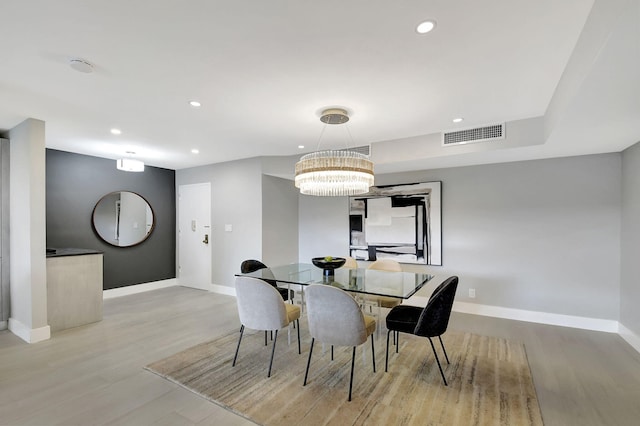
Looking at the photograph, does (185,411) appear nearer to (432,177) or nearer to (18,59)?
(18,59)

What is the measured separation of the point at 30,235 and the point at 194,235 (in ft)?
8.96

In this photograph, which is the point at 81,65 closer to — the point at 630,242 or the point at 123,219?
the point at 123,219

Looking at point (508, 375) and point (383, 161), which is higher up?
point (383, 161)

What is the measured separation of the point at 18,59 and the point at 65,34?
24.4 inches

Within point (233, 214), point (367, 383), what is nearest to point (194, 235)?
point (233, 214)

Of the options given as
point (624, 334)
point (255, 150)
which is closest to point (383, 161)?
point (255, 150)

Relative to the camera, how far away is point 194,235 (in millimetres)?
5844

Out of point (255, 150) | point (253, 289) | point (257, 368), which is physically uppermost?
point (255, 150)

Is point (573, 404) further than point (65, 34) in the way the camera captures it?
→ Yes

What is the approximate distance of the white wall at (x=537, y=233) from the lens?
137 inches

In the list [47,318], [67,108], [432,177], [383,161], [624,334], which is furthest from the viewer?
[432,177]

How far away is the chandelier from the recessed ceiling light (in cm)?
116

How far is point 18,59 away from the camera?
2066 mm

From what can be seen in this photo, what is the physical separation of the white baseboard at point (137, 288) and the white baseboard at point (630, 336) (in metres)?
6.78
